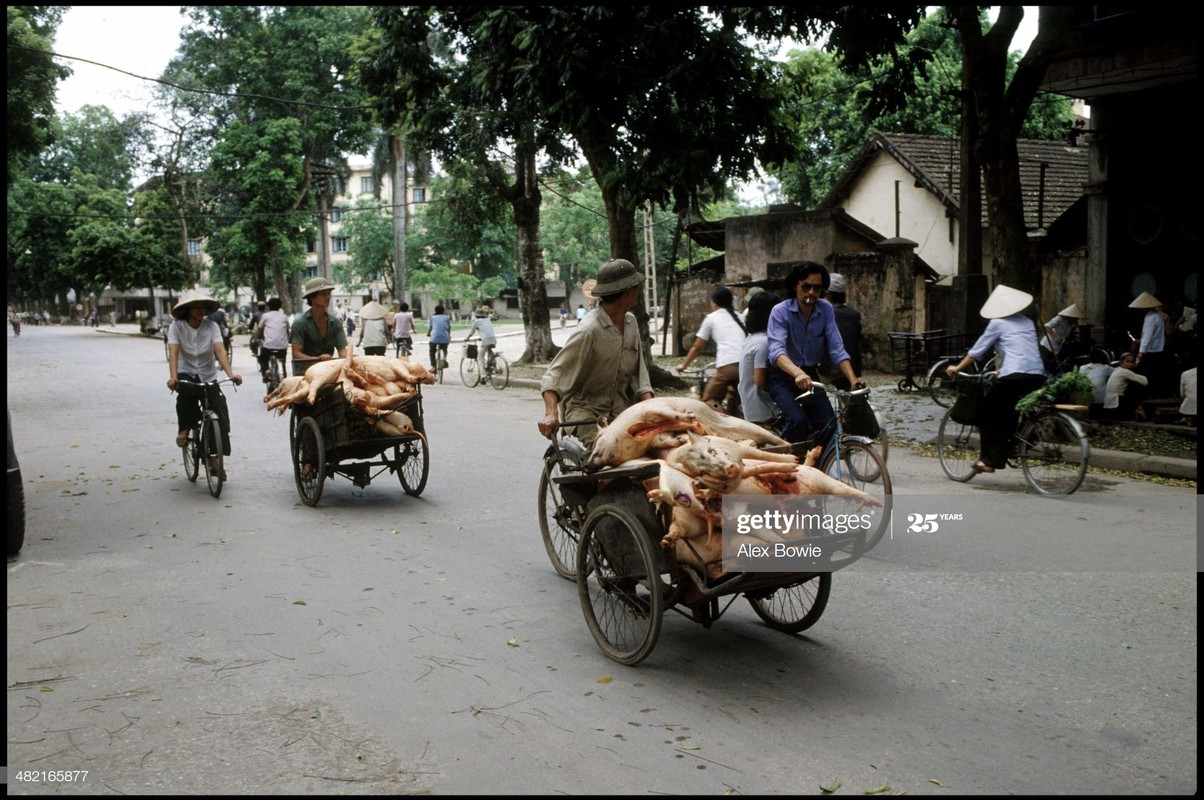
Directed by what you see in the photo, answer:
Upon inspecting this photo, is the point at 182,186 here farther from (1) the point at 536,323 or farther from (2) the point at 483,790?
(2) the point at 483,790

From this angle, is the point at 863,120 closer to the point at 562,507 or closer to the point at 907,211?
the point at 907,211

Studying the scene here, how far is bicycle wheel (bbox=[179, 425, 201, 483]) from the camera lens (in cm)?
952

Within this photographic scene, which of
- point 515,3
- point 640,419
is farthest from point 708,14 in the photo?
point 640,419

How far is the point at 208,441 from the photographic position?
30.0 feet

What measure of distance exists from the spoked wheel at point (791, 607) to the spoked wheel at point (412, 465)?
4.12 meters

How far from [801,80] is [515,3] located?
871 centimetres

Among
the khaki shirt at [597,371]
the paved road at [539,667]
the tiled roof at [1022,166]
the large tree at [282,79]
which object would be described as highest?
the large tree at [282,79]

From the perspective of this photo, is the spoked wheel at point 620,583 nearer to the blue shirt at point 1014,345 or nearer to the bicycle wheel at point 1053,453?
the blue shirt at point 1014,345

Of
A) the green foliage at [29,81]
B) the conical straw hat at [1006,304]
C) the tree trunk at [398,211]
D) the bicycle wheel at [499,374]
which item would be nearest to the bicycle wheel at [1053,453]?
the conical straw hat at [1006,304]

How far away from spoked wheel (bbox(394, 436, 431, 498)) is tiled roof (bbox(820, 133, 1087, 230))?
21.3m

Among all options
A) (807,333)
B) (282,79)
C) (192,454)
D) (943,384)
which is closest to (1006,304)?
(807,333)

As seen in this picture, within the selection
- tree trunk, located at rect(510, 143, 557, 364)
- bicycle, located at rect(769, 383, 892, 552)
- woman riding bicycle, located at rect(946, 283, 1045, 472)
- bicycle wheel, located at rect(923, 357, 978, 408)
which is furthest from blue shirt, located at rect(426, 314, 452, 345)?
bicycle, located at rect(769, 383, 892, 552)

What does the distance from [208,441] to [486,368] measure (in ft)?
39.3

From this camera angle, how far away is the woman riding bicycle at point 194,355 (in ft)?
30.6
